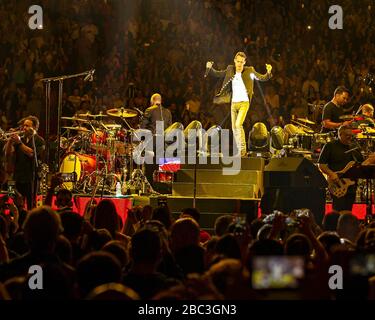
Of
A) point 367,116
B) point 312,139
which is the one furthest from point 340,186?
point 312,139

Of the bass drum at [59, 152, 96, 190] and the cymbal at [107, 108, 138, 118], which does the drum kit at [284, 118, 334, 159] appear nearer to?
the cymbal at [107, 108, 138, 118]

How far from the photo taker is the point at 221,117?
1816 centimetres

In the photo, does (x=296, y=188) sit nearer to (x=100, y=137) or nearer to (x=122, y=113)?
(x=122, y=113)

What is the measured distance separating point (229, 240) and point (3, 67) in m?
14.9

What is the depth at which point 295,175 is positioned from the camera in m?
10.6

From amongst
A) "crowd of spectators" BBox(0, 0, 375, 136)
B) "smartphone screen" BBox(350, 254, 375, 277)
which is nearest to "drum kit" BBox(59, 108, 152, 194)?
"crowd of spectators" BBox(0, 0, 375, 136)

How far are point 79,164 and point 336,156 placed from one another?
6.26m

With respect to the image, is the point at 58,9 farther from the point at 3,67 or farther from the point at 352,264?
the point at 352,264

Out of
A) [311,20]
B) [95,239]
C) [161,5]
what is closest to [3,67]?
[161,5]

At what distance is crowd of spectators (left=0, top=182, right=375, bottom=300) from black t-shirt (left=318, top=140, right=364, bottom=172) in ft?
13.2

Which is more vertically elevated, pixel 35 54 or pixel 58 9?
pixel 58 9

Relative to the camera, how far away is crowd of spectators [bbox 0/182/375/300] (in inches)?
142

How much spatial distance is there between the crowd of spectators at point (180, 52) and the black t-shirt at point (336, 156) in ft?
24.0

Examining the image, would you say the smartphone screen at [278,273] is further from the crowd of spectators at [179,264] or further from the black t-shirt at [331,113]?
the black t-shirt at [331,113]
